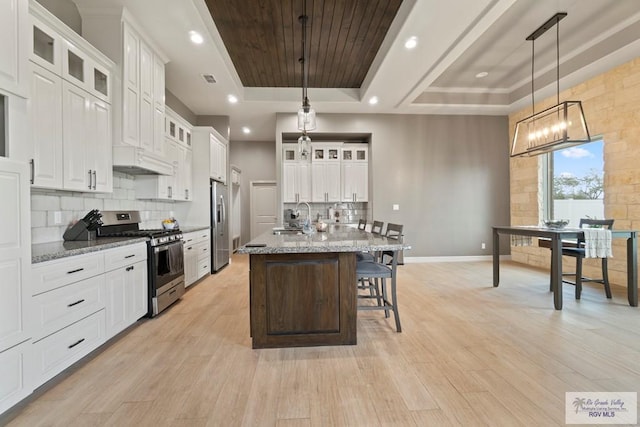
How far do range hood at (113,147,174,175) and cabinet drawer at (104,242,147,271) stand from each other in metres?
0.86

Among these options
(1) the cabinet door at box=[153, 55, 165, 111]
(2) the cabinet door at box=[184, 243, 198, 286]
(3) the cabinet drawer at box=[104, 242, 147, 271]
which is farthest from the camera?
(2) the cabinet door at box=[184, 243, 198, 286]

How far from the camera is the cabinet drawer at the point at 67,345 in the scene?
184 cm

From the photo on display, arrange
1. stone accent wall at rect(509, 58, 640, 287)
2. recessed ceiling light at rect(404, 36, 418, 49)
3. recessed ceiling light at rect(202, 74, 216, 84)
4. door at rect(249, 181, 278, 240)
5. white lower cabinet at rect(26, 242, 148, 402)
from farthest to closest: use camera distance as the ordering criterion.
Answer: door at rect(249, 181, 278, 240)
recessed ceiling light at rect(202, 74, 216, 84)
stone accent wall at rect(509, 58, 640, 287)
recessed ceiling light at rect(404, 36, 418, 49)
white lower cabinet at rect(26, 242, 148, 402)

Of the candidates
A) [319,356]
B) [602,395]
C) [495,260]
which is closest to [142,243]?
[319,356]

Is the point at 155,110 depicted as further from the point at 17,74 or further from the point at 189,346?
the point at 189,346

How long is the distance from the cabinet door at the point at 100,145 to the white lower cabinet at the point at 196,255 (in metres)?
1.40

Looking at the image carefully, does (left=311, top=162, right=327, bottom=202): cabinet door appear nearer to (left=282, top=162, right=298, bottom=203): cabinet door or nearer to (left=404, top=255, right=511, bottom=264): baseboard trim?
(left=282, top=162, right=298, bottom=203): cabinet door

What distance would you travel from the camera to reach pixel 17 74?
174cm

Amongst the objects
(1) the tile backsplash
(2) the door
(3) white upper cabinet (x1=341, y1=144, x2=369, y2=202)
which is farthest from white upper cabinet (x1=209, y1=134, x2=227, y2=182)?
(3) white upper cabinet (x1=341, y1=144, x2=369, y2=202)

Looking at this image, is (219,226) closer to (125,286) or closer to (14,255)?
(125,286)

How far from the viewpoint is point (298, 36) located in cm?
389

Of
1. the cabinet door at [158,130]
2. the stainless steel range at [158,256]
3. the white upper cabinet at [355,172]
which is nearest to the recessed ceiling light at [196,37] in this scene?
the cabinet door at [158,130]

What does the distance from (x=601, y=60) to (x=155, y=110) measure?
227 inches

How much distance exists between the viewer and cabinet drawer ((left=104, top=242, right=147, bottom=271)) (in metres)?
2.46
